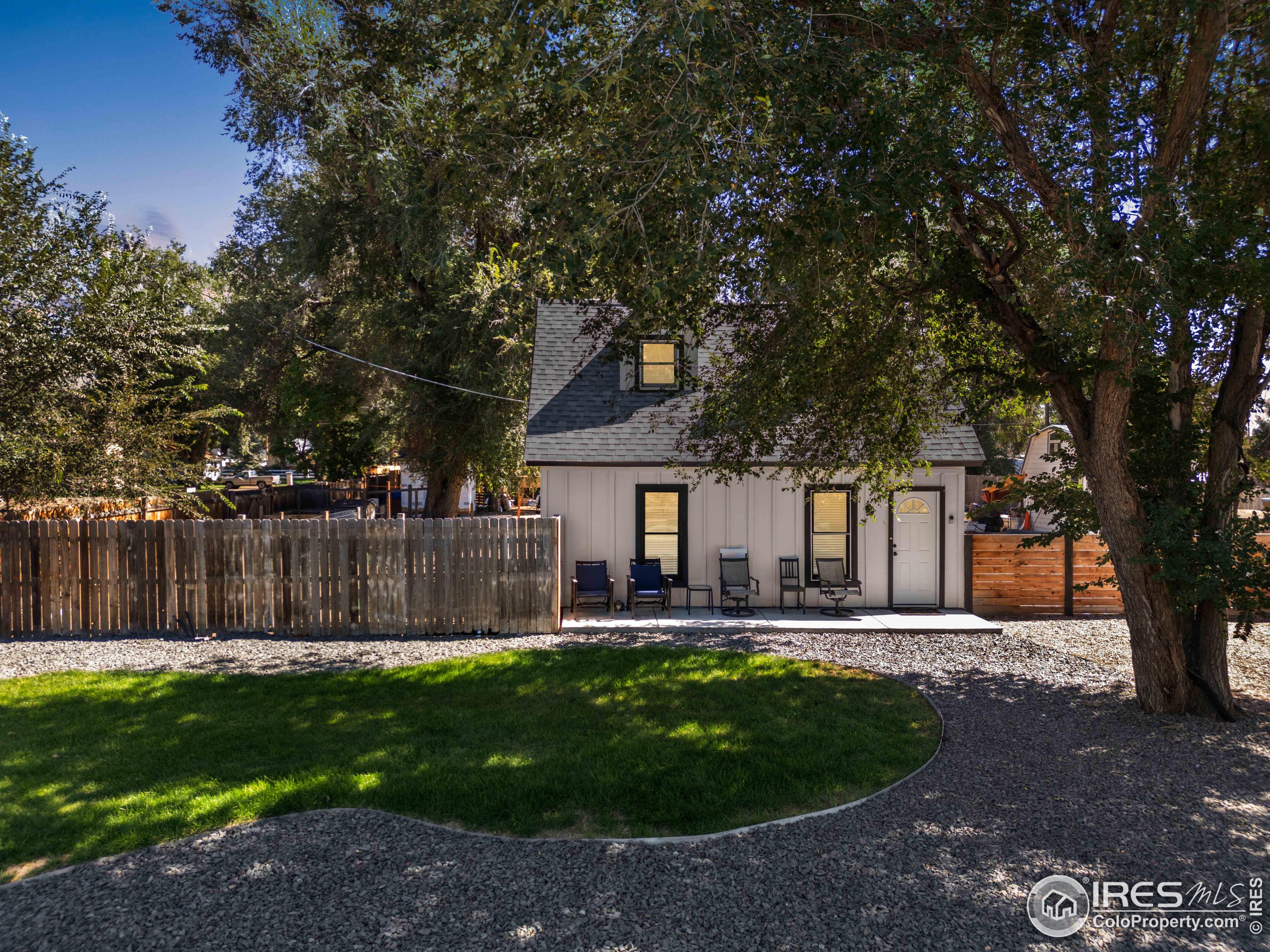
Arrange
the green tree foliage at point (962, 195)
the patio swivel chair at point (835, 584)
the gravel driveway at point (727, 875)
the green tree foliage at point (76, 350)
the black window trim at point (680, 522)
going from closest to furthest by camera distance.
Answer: the gravel driveway at point (727, 875) < the green tree foliage at point (962, 195) < the green tree foliage at point (76, 350) < the patio swivel chair at point (835, 584) < the black window trim at point (680, 522)

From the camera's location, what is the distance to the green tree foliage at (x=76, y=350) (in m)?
9.87

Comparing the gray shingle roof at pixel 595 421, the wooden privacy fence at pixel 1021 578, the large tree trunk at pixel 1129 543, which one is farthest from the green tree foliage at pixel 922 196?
the wooden privacy fence at pixel 1021 578

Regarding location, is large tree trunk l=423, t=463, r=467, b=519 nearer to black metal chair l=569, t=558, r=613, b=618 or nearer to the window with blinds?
black metal chair l=569, t=558, r=613, b=618

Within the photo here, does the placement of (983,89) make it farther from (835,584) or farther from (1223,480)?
(835,584)

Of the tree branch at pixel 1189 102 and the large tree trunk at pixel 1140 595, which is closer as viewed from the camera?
the tree branch at pixel 1189 102

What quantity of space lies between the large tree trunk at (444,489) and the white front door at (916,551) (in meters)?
12.3

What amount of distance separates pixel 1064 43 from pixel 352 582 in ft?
33.9

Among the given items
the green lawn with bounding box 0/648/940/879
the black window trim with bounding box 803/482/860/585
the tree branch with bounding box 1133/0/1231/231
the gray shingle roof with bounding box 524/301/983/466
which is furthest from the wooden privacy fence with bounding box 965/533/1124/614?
the tree branch with bounding box 1133/0/1231/231

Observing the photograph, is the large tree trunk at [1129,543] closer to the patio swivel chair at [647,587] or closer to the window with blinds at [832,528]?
the window with blinds at [832,528]

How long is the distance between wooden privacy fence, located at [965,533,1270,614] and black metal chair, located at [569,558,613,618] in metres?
6.32

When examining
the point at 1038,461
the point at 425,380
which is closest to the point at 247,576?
the point at 425,380

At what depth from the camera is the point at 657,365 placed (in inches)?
561

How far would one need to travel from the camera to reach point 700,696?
7535 mm

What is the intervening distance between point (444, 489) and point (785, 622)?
13.0 m
